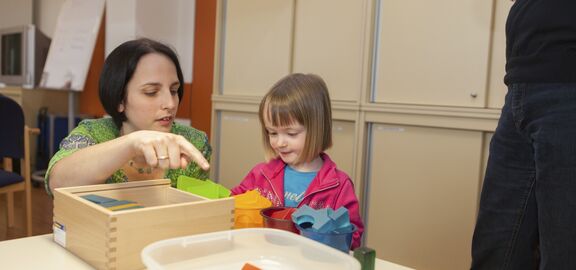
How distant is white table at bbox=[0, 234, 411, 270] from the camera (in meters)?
0.78

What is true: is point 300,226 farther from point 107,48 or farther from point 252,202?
point 107,48

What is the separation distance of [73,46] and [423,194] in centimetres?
367

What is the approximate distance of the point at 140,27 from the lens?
12.8 feet

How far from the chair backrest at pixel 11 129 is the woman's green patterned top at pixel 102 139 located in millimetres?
1517

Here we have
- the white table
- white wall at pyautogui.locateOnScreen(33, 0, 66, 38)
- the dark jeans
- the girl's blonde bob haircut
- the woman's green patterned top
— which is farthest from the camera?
white wall at pyautogui.locateOnScreen(33, 0, 66, 38)

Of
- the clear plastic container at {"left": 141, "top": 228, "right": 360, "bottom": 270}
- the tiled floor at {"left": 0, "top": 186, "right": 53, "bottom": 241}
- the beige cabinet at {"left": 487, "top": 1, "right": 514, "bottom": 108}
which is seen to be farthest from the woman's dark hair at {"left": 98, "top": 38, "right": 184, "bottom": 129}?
the tiled floor at {"left": 0, "top": 186, "right": 53, "bottom": 241}

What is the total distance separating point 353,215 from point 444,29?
1.30 meters

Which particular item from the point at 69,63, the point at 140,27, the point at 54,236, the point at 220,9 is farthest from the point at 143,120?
the point at 69,63

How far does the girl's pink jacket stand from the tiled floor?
6.73 ft

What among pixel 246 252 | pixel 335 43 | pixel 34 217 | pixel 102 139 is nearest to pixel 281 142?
pixel 102 139

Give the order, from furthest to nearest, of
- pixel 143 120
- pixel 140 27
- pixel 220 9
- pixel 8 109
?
pixel 140 27 → pixel 220 9 → pixel 8 109 → pixel 143 120

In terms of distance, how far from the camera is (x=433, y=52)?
2211 millimetres

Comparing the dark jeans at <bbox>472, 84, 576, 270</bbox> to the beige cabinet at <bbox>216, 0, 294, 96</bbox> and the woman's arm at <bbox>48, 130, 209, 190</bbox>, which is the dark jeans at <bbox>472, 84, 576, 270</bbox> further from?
the beige cabinet at <bbox>216, 0, 294, 96</bbox>

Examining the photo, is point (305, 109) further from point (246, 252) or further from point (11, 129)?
point (11, 129)
